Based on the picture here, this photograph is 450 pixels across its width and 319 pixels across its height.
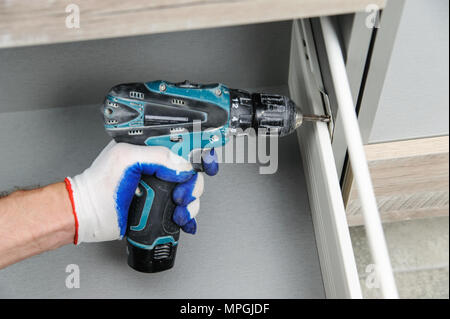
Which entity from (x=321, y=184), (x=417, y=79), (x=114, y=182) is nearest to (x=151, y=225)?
(x=114, y=182)

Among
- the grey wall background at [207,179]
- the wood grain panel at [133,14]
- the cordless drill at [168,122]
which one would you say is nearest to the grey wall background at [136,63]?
the grey wall background at [207,179]

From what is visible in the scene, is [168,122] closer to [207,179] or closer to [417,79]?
[207,179]

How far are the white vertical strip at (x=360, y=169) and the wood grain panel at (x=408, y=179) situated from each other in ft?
0.88

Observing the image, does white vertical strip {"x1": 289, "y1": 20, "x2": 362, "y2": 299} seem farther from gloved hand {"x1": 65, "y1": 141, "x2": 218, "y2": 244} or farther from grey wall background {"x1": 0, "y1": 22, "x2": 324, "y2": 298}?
gloved hand {"x1": 65, "y1": 141, "x2": 218, "y2": 244}

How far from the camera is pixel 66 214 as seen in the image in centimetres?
65

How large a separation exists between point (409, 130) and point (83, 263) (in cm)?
53

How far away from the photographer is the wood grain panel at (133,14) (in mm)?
496

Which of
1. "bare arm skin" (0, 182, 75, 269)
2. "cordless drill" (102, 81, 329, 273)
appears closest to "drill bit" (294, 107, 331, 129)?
"cordless drill" (102, 81, 329, 273)

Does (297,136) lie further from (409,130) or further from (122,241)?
(122,241)

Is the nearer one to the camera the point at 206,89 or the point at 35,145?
the point at 206,89

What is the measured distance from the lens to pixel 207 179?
2.74 feet
